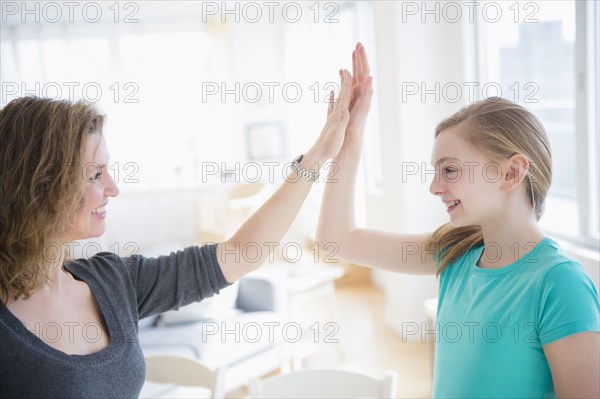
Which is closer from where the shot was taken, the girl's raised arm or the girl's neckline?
the girl's neckline

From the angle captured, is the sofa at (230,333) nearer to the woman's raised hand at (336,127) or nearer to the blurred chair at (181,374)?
the blurred chair at (181,374)

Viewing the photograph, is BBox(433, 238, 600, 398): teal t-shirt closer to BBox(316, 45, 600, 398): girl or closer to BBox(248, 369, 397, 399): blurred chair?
BBox(316, 45, 600, 398): girl

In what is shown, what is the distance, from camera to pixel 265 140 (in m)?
7.27

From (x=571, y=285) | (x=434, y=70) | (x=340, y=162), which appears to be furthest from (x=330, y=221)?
(x=434, y=70)

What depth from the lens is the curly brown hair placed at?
118cm

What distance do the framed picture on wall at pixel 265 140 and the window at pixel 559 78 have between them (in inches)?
129

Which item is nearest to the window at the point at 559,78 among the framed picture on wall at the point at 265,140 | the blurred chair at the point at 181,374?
the blurred chair at the point at 181,374

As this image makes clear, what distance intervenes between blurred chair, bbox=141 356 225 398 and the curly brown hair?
68 cm

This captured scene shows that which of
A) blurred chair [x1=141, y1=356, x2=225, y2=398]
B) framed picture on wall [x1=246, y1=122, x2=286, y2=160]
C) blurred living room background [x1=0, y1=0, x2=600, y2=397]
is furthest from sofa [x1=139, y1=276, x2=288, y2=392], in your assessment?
framed picture on wall [x1=246, y1=122, x2=286, y2=160]

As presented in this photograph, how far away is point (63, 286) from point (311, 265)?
2946mm

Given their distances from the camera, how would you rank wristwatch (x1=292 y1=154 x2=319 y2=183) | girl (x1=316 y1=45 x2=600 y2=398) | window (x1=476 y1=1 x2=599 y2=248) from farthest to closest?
1. window (x1=476 y1=1 x2=599 y2=248)
2. wristwatch (x1=292 y1=154 x2=319 y2=183)
3. girl (x1=316 y1=45 x2=600 y2=398)

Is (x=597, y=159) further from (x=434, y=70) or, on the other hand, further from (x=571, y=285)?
(x=571, y=285)

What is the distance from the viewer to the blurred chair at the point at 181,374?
5.79ft

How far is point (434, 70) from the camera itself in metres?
3.90
